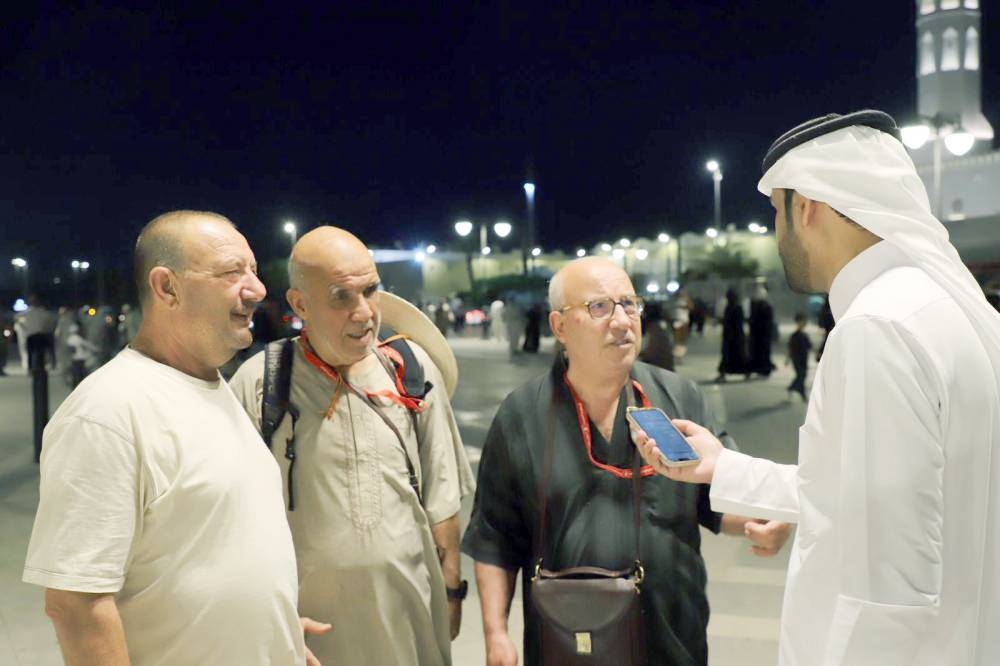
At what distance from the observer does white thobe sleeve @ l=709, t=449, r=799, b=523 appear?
250 cm

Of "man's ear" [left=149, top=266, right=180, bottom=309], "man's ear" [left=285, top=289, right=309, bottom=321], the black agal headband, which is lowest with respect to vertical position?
"man's ear" [left=285, top=289, right=309, bottom=321]

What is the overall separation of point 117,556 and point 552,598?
1296mm

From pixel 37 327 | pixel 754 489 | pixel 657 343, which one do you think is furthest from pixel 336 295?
pixel 37 327

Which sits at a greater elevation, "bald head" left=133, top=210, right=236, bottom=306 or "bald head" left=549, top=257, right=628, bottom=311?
"bald head" left=133, top=210, right=236, bottom=306

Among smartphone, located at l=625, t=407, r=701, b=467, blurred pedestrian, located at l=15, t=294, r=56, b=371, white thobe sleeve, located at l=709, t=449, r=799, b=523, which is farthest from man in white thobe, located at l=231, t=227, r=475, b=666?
blurred pedestrian, located at l=15, t=294, r=56, b=371

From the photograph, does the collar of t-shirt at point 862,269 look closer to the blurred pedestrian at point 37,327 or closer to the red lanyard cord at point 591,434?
A: the red lanyard cord at point 591,434

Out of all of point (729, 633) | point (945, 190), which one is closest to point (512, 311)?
point (729, 633)

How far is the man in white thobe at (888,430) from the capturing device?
1.71 meters

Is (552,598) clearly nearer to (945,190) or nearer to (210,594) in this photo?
(210,594)

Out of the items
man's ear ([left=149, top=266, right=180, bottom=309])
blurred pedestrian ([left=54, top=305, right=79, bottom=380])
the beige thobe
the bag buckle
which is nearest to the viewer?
man's ear ([left=149, top=266, right=180, bottom=309])

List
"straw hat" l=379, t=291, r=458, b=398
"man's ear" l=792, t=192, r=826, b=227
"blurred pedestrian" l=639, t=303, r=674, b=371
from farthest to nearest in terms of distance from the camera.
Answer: "blurred pedestrian" l=639, t=303, r=674, b=371 < "straw hat" l=379, t=291, r=458, b=398 < "man's ear" l=792, t=192, r=826, b=227

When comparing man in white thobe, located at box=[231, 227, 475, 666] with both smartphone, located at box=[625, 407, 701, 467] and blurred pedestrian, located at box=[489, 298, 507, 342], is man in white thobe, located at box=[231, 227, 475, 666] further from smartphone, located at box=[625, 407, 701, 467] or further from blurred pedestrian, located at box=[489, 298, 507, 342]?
blurred pedestrian, located at box=[489, 298, 507, 342]

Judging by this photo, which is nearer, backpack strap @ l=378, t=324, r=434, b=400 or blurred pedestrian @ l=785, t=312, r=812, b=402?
backpack strap @ l=378, t=324, r=434, b=400

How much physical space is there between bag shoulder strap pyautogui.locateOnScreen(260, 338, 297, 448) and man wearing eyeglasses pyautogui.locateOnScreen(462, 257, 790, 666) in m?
0.73
